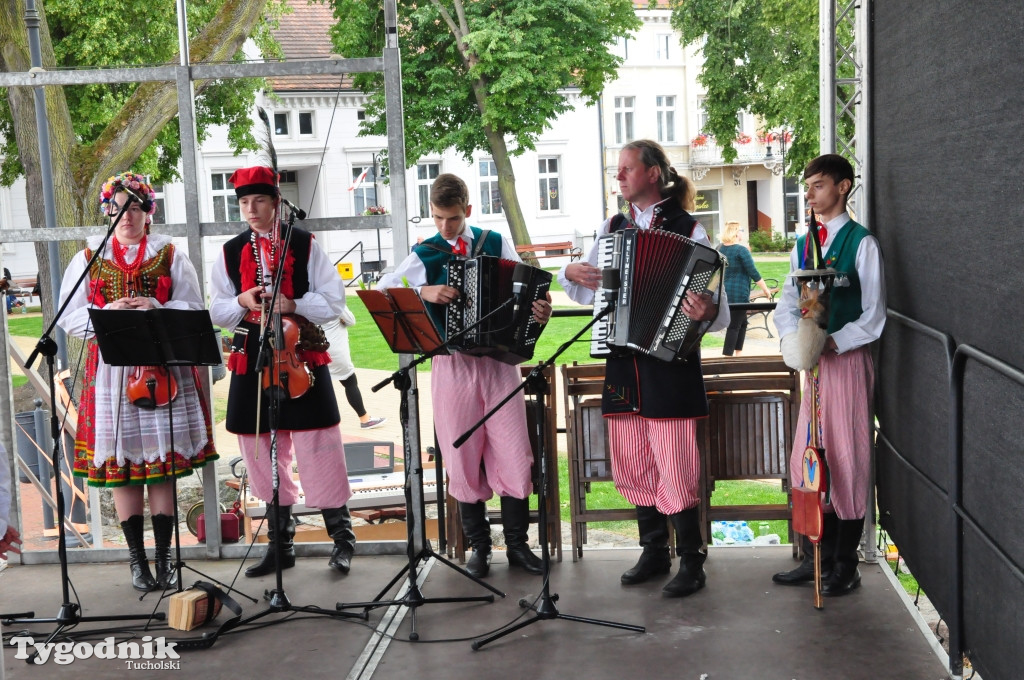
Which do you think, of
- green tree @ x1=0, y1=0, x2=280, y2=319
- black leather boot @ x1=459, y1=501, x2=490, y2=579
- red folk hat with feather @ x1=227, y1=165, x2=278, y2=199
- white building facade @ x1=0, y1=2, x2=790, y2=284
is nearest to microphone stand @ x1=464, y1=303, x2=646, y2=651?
black leather boot @ x1=459, y1=501, x2=490, y2=579

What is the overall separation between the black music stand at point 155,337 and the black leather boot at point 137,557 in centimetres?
86

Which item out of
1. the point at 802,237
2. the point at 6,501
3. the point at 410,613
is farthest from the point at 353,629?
the point at 802,237

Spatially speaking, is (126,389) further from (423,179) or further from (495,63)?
(423,179)

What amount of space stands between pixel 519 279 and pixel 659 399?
0.74 m

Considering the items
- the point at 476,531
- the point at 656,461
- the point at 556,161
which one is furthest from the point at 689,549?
the point at 556,161

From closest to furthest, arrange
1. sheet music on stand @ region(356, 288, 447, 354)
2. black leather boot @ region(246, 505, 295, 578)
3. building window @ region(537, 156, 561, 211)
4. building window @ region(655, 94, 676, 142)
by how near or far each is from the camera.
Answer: sheet music on stand @ region(356, 288, 447, 354), black leather boot @ region(246, 505, 295, 578), building window @ region(537, 156, 561, 211), building window @ region(655, 94, 676, 142)

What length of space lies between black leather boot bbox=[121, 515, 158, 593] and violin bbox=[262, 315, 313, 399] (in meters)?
0.94

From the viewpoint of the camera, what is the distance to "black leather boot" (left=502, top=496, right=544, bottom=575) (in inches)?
183

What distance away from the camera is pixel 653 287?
3.99 metres

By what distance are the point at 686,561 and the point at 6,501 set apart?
107 inches

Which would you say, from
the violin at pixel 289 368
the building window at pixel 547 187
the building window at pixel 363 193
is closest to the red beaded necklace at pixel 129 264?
the violin at pixel 289 368

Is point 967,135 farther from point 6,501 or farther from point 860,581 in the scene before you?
point 6,501

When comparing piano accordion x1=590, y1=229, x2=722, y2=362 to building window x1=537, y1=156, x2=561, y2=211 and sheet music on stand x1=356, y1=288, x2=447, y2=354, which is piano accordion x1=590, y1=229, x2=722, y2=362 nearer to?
sheet music on stand x1=356, y1=288, x2=447, y2=354

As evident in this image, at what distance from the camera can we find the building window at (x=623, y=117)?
4147 cm
